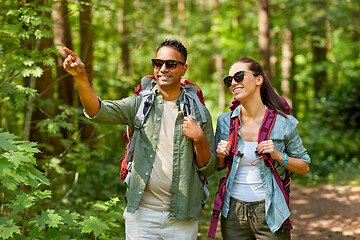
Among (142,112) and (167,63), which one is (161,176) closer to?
(142,112)

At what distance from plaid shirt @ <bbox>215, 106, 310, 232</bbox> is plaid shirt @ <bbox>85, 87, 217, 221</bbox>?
224 millimetres

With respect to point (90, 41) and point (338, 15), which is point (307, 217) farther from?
point (338, 15)

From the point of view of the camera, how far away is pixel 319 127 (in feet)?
38.9

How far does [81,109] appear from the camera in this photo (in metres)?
7.45

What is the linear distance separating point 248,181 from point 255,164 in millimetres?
152

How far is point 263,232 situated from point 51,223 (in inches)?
82.9

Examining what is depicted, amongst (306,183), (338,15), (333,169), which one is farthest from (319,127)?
(338,15)

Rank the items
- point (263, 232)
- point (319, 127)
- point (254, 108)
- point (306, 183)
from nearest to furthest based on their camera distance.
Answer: point (263, 232), point (254, 108), point (306, 183), point (319, 127)

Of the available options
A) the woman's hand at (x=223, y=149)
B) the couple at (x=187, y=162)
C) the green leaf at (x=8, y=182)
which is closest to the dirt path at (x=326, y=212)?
the couple at (x=187, y=162)

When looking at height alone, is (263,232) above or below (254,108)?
below

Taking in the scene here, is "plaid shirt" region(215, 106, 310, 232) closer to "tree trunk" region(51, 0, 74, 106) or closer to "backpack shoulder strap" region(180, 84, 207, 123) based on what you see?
"backpack shoulder strap" region(180, 84, 207, 123)

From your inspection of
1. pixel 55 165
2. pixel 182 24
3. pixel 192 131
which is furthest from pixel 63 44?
pixel 182 24

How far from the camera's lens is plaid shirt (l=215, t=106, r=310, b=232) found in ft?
10.3

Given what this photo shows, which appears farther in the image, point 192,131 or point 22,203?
point 22,203
